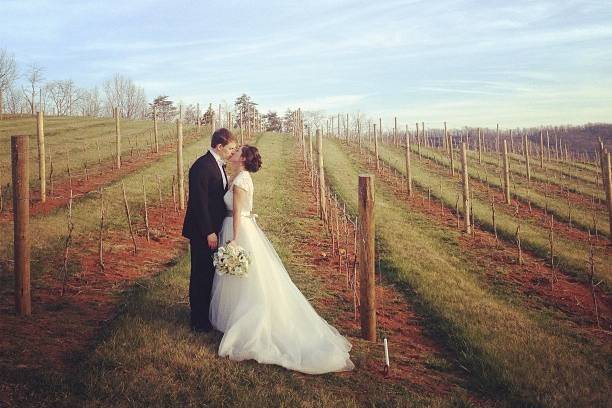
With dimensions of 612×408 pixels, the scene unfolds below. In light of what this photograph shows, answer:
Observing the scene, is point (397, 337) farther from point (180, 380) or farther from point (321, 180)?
point (321, 180)

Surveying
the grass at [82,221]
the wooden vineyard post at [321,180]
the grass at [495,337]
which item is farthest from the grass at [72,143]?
the grass at [495,337]

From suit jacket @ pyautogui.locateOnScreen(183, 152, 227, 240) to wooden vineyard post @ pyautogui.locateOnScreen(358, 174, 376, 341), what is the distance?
182 cm

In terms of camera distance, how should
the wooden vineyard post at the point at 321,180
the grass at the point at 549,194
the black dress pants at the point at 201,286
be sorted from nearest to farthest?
the black dress pants at the point at 201,286, the wooden vineyard post at the point at 321,180, the grass at the point at 549,194

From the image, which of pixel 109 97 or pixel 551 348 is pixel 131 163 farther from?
pixel 109 97

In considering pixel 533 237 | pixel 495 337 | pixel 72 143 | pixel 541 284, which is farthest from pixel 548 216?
pixel 72 143

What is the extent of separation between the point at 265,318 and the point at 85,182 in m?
16.1

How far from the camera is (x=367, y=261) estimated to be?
19.5 feet

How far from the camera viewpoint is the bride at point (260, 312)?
4.62 meters

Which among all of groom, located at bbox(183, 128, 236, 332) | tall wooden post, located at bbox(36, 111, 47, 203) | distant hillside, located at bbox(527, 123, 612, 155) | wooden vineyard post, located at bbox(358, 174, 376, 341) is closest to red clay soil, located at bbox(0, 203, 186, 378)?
groom, located at bbox(183, 128, 236, 332)

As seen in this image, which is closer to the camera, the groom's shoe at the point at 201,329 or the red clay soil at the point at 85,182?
the groom's shoe at the point at 201,329

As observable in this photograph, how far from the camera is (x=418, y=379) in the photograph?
492cm

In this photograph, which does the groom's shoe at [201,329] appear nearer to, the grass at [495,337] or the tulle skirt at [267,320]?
the tulle skirt at [267,320]

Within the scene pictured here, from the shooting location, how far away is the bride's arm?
4996 millimetres

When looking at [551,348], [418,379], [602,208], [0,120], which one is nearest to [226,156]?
[418,379]
